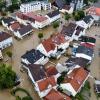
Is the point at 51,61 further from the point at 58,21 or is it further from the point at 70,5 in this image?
the point at 70,5

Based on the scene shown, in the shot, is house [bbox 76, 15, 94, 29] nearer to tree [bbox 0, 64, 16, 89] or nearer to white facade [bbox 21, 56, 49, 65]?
white facade [bbox 21, 56, 49, 65]

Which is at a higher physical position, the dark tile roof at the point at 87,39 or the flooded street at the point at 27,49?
the dark tile roof at the point at 87,39

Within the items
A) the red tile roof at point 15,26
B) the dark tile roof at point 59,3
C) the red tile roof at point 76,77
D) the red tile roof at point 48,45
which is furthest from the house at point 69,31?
the dark tile roof at point 59,3

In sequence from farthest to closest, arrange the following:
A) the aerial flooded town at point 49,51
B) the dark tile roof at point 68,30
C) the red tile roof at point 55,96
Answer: the dark tile roof at point 68,30 < the aerial flooded town at point 49,51 < the red tile roof at point 55,96

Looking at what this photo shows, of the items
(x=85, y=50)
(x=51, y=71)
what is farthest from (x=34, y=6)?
(x=51, y=71)

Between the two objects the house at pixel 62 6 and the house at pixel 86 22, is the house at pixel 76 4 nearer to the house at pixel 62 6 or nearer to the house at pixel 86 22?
the house at pixel 62 6

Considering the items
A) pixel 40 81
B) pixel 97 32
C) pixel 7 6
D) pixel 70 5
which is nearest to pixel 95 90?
pixel 40 81
